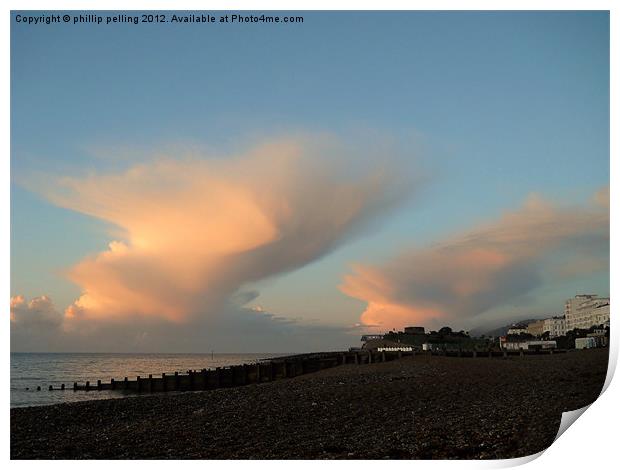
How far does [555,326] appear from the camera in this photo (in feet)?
35.1

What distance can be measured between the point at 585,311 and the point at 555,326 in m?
0.91

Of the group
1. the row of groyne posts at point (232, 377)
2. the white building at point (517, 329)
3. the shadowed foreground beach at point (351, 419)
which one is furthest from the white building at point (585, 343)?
the row of groyne posts at point (232, 377)

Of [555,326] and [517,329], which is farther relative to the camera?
[517,329]

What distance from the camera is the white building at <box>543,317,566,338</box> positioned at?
1040cm

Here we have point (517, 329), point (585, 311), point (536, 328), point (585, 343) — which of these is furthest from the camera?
point (517, 329)

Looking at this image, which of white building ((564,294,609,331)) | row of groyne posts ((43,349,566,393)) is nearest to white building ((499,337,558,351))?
white building ((564,294,609,331))

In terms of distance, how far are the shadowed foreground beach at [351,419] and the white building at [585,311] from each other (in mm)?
451

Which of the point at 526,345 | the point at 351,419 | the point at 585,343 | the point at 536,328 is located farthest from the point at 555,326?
the point at 351,419

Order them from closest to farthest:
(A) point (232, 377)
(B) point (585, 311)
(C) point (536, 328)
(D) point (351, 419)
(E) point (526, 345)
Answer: (D) point (351, 419), (B) point (585, 311), (C) point (536, 328), (E) point (526, 345), (A) point (232, 377)

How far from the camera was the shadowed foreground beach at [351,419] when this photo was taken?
756cm

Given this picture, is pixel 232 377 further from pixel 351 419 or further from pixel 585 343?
pixel 585 343
